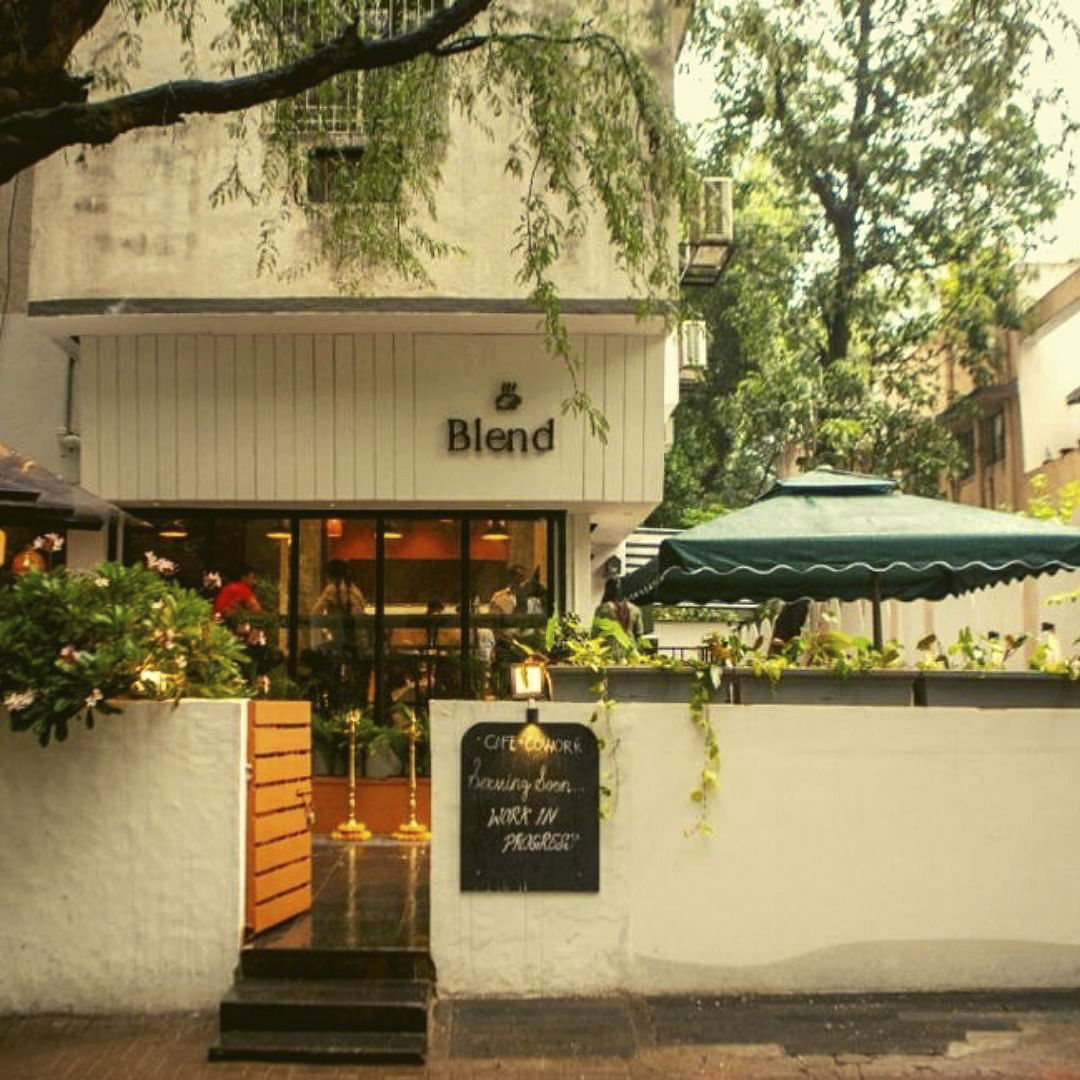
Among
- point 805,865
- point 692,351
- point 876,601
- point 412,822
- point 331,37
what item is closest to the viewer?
point 805,865

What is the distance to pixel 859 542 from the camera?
9148mm

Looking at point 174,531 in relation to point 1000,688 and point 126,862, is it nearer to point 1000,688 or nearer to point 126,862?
point 126,862

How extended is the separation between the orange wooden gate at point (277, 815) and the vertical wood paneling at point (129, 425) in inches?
159

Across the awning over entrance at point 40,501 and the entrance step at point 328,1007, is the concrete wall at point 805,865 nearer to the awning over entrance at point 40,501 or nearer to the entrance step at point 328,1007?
the entrance step at point 328,1007

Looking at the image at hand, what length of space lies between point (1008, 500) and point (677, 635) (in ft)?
24.7

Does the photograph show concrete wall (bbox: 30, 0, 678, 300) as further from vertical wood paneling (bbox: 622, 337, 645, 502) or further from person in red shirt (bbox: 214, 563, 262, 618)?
person in red shirt (bbox: 214, 563, 262, 618)

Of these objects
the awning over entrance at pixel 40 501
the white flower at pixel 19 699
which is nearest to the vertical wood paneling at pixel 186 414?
the awning over entrance at pixel 40 501

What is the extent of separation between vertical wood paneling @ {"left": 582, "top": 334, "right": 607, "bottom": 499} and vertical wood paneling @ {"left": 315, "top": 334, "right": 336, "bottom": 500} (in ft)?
7.03

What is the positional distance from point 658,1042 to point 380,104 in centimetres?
628

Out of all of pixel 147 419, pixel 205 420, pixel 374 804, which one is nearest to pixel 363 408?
pixel 205 420

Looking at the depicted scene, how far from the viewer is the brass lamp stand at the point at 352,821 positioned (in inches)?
442

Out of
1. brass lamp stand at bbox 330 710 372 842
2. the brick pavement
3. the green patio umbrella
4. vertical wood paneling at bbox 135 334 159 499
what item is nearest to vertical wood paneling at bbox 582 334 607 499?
the green patio umbrella

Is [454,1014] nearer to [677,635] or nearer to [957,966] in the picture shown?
[957,966]

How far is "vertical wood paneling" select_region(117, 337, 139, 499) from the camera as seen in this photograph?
1211 cm
